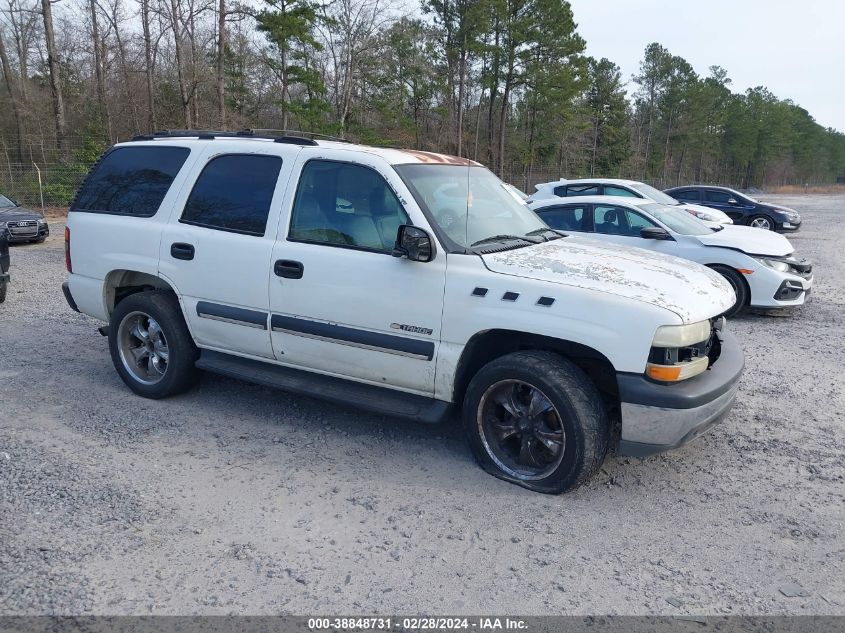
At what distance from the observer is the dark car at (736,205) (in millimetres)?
20922

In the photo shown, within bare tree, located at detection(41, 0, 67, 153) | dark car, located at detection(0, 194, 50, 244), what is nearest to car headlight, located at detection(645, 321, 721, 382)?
dark car, located at detection(0, 194, 50, 244)

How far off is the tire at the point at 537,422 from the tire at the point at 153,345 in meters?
2.38

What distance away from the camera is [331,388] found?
4.44 meters

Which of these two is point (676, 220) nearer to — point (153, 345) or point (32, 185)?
point (153, 345)

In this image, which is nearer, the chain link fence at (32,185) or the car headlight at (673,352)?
the car headlight at (673,352)

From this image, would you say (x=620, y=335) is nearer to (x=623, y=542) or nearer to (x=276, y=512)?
(x=623, y=542)

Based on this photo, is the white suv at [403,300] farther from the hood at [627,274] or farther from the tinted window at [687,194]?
the tinted window at [687,194]

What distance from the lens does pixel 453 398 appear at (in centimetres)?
407

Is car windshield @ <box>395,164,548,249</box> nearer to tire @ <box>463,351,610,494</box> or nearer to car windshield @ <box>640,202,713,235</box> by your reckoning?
tire @ <box>463,351,610,494</box>

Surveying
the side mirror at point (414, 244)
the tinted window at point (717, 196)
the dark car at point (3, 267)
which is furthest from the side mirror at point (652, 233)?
the tinted window at point (717, 196)

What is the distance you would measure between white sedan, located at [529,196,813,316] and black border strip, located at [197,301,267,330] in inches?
226

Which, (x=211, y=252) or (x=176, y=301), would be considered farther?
(x=176, y=301)

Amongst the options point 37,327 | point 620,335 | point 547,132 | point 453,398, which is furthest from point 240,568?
point 547,132

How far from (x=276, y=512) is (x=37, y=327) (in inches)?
210
